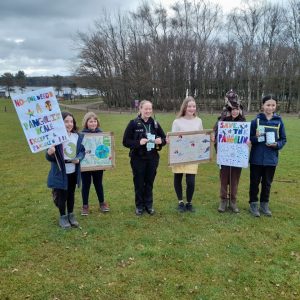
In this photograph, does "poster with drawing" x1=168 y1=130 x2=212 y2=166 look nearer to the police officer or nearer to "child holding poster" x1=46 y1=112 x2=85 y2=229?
the police officer

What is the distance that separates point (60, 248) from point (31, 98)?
96.2 inches

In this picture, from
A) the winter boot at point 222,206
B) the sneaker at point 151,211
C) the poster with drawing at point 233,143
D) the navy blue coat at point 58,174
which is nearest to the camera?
the navy blue coat at point 58,174

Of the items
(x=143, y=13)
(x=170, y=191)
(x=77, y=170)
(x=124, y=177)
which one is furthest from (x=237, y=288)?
(x=143, y=13)

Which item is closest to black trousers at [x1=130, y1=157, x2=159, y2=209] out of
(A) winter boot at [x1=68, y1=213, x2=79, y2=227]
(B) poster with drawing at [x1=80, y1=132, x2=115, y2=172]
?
(B) poster with drawing at [x1=80, y1=132, x2=115, y2=172]

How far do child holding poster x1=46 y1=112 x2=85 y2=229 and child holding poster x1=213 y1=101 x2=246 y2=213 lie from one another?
2.80 meters

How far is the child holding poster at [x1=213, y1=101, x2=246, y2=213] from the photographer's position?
262 inches

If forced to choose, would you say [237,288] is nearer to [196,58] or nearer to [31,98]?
[31,98]

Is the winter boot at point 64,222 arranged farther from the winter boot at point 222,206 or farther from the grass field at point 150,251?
the winter boot at point 222,206

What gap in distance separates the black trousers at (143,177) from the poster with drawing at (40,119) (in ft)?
5.27

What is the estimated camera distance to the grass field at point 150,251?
4.32 metres

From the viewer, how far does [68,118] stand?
19.8 feet

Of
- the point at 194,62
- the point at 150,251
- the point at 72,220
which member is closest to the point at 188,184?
the point at 150,251

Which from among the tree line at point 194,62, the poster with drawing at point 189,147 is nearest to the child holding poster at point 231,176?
the poster with drawing at point 189,147

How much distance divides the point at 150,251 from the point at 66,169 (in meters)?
2.03
